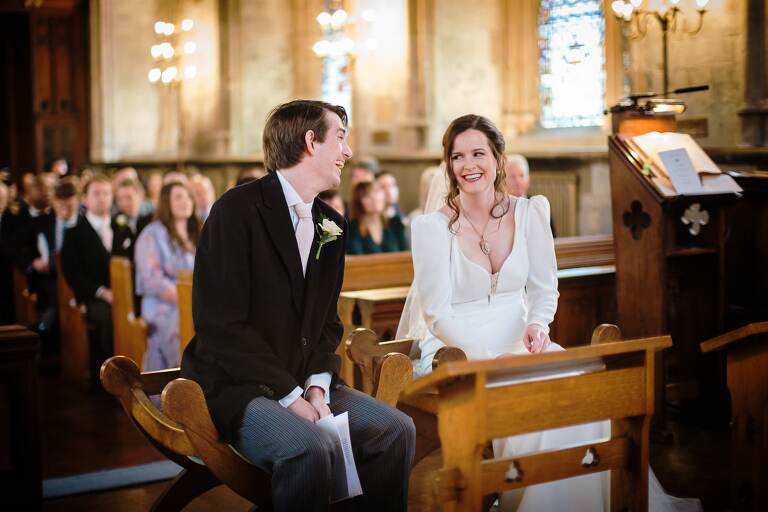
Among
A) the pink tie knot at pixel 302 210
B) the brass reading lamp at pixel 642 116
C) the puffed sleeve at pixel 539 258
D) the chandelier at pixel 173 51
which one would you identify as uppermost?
the chandelier at pixel 173 51

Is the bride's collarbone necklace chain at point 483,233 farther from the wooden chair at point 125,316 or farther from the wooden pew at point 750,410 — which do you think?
the wooden chair at point 125,316

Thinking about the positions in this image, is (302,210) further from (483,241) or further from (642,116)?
(642,116)

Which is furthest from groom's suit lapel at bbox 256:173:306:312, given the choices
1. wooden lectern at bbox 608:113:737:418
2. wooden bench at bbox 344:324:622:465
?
wooden lectern at bbox 608:113:737:418

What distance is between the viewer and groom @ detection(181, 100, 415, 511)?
112 inches

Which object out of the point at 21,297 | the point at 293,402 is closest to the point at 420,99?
the point at 21,297

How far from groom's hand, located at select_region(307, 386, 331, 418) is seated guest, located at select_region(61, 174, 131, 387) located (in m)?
3.83

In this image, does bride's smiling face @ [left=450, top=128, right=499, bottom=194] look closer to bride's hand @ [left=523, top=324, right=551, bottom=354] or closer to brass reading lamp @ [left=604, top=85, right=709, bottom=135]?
bride's hand @ [left=523, top=324, right=551, bottom=354]

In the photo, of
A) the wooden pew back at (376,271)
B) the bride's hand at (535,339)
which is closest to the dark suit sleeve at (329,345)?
the bride's hand at (535,339)

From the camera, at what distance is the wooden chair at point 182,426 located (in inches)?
111

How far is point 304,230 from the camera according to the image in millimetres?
3135

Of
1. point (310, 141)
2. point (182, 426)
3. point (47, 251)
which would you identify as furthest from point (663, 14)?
point (182, 426)

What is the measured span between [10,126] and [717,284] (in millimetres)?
14556

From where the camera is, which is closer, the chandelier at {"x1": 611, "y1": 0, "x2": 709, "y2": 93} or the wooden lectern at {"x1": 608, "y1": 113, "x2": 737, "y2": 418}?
the wooden lectern at {"x1": 608, "y1": 113, "x2": 737, "y2": 418}

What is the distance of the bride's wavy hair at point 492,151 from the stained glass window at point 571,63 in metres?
6.59
